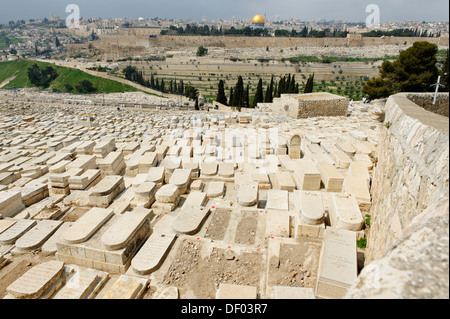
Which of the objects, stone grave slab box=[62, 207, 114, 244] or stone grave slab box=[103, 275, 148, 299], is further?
stone grave slab box=[62, 207, 114, 244]

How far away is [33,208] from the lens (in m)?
6.00

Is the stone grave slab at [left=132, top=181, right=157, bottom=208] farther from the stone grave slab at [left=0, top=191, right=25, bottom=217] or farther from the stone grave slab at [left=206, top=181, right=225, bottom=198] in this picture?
the stone grave slab at [left=0, top=191, right=25, bottom=217]

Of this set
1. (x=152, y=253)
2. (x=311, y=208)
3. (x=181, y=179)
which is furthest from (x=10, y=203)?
(x=311, y=208)

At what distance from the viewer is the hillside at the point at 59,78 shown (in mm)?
44719

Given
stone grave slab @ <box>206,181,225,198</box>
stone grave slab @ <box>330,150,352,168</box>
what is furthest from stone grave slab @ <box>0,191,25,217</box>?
stone grave slab @ <box>330,150,352,168</box>

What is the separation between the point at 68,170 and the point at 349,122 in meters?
11.0

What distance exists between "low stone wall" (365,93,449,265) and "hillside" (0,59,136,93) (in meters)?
44.3

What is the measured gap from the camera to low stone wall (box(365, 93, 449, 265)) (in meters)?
2.23

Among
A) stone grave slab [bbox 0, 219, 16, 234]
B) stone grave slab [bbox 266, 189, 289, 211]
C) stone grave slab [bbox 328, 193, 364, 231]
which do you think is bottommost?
stone grave slab [bbox 0, 219, 16, 234]

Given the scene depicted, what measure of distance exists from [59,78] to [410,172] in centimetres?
5971

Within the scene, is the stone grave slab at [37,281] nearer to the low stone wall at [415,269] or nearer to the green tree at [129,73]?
the low stone wall at [415,269]

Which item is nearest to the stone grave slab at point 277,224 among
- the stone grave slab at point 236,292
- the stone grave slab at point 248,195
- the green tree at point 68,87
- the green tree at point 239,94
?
the stone grave slab at point 248,195

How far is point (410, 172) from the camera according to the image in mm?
2771

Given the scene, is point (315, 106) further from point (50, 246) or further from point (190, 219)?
point (50, 246)
